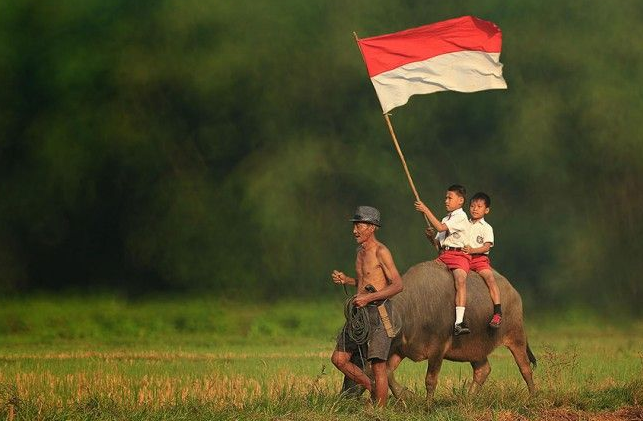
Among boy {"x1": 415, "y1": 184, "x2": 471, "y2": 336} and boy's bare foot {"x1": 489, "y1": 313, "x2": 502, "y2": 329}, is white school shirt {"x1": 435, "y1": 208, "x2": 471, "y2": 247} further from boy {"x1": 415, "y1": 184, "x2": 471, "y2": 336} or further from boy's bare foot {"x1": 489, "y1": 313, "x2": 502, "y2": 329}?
boy's bare foot {"x1": 489, "y1": 313, "x2": 502, "y2": 329}

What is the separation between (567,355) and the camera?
38.1 feet

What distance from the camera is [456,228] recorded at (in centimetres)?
1092

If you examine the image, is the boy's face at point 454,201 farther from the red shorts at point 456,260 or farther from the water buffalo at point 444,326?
the water buffalo at point 444,326

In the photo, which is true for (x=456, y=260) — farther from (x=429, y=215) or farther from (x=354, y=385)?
(x=354, y=385)

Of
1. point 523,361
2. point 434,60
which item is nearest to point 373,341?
point 523,361

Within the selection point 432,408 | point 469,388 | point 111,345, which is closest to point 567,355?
point 469,388

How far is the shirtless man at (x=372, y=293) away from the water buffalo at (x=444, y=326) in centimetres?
34

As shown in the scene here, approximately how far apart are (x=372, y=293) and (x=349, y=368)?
605 mm

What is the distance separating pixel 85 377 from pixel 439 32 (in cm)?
461

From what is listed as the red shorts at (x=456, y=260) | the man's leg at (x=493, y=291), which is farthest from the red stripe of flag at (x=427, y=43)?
the man's leg at (x=493, y=291)

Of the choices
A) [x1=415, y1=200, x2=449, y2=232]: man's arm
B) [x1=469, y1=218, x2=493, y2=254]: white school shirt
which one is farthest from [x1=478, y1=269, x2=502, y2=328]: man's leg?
[x1=415, y1=200, x2=449, y2=232]: man's arm

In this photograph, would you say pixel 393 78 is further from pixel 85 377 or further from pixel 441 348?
pixel 85 377

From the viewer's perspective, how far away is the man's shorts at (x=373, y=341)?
32.1 ft

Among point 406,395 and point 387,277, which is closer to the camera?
point 387,277
